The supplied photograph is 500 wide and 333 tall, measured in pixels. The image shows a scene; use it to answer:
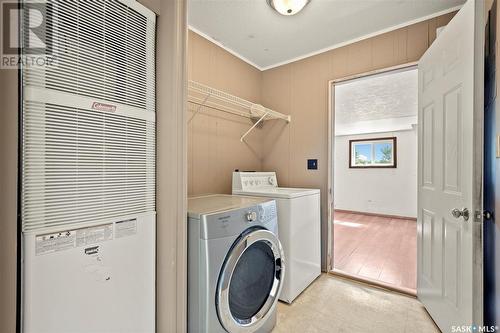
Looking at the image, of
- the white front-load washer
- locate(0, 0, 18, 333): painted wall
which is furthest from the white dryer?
locate(0, 0, 18, 333): painted wall

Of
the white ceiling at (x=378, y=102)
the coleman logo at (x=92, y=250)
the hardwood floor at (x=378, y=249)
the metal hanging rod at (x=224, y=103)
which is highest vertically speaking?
the white ceiling at (x=378, y=102)

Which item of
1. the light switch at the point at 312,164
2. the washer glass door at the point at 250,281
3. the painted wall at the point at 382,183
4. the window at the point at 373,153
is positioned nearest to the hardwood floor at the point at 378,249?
the painted wall at the point at 382,183

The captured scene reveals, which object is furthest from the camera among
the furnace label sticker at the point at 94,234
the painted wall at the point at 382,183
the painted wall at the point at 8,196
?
the painted wall at the point at 382,183

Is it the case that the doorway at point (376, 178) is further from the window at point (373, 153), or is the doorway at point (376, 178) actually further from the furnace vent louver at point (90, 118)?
the furnace vent louver at point (90, 118)

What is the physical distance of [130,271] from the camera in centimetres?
92

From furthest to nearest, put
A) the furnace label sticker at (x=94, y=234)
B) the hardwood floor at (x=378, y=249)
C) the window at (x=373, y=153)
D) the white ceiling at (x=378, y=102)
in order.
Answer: the window at (x=373, y=153)
the white ceiling at (x=378, y=102)
the hardwood floor at (x=378, y=249)
the furnace label sticker at (x=94, y=234)

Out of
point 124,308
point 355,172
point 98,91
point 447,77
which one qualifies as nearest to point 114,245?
point 124,308

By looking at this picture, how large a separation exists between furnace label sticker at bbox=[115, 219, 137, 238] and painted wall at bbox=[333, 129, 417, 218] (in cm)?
536

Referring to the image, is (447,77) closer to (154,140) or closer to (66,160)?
(154,140)

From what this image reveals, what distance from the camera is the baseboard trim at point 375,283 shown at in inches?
76.9

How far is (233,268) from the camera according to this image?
1.20 metres
